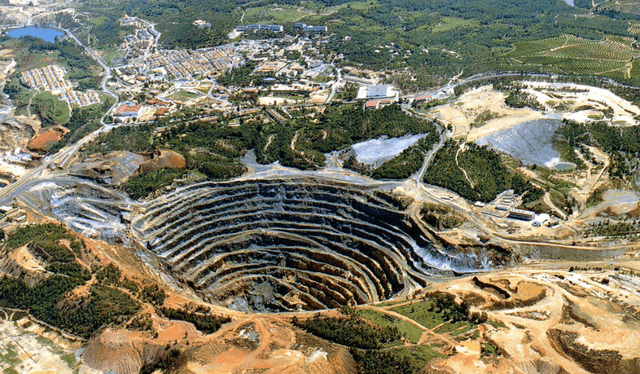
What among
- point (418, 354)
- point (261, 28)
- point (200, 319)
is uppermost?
point (261, 28)

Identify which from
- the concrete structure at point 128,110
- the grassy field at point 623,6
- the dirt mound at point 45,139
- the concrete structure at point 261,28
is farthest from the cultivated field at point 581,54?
the dirt mound at point 45,139

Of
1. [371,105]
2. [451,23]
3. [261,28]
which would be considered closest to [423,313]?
[371,105]

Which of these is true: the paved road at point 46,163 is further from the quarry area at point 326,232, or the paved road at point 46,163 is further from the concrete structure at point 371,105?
the concrete structure at point 371,105

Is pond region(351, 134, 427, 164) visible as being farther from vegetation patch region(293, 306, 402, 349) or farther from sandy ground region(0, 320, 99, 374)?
sandy ground region(0, 320, 99, 374)

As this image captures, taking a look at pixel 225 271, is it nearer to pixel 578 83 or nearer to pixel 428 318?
pixel 428 318

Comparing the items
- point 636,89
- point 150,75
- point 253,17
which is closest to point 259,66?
point 150,75

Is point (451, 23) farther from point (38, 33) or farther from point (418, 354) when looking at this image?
point (38, 33)
